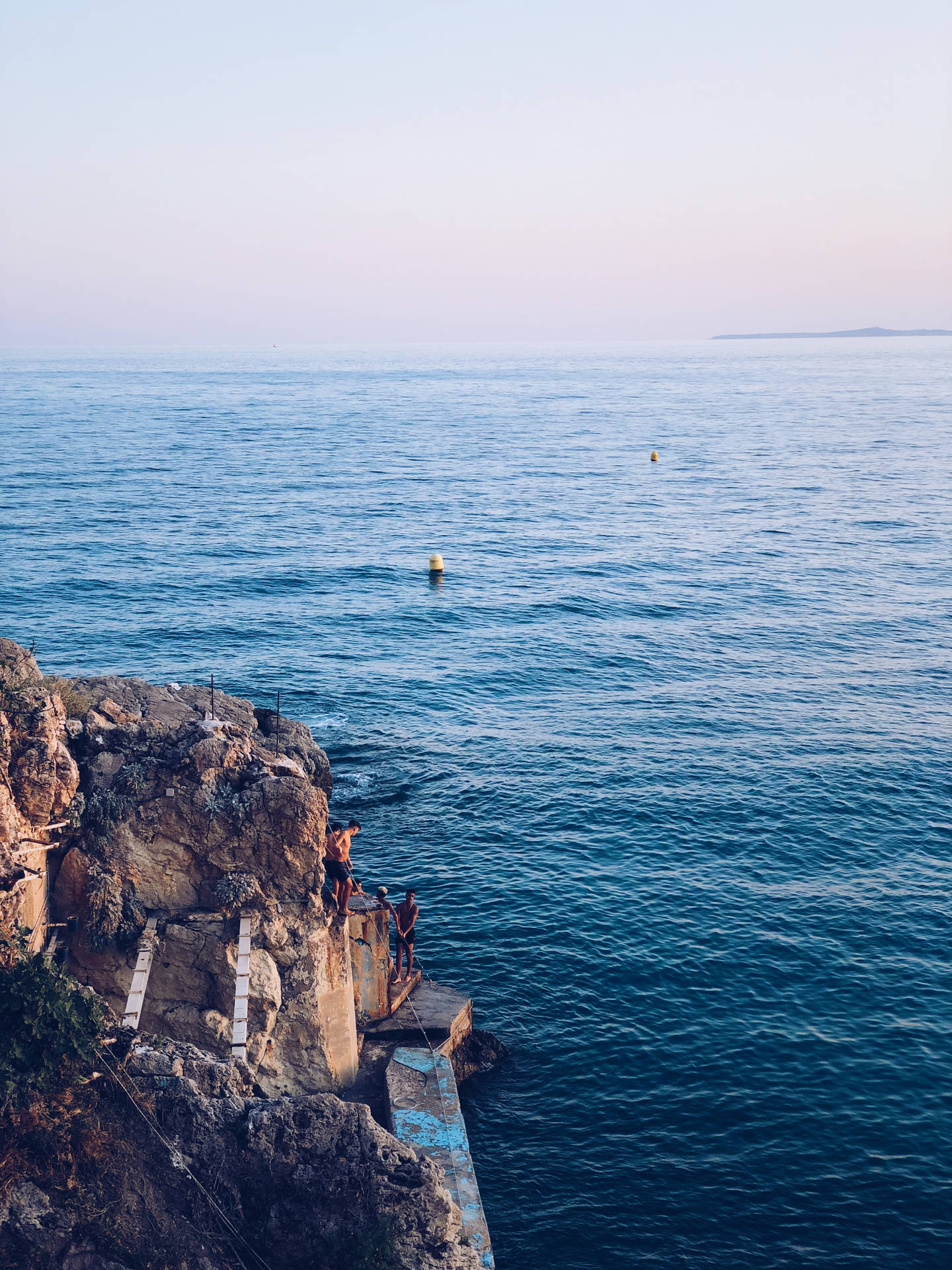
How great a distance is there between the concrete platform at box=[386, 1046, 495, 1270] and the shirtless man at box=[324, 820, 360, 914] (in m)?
3.16

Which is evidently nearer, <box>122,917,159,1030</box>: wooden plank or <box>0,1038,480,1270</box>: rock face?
<box>0,1038,480,1270</box>: rock face

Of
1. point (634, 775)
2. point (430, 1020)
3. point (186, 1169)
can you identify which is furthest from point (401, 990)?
point (634, 775)

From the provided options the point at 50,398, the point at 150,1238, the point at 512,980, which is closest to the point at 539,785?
the point at 512,980

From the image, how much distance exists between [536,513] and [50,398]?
118107mm

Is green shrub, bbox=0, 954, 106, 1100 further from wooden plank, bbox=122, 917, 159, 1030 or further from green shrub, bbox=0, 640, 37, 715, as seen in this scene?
green shrub, bbox=0, 640, 37, 715

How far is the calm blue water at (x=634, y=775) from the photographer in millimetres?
19719

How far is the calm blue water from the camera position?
1972cm

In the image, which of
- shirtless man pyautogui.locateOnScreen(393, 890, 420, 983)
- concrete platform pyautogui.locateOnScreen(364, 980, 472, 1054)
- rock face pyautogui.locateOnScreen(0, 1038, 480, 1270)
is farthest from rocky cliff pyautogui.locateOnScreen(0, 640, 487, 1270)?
shirtless man pyautogui.locateOnScreen(393, 890, 420, 983)

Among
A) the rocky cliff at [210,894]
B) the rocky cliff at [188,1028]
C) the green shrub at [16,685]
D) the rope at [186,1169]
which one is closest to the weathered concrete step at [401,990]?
the rocky cliff at [210,894]

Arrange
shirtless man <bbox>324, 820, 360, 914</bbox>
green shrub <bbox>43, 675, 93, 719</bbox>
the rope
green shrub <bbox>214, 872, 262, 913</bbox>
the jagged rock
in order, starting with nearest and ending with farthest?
the rope < green shrub <bbox>214, 872, 262, 913</bbox> < shirtless man <bbox>324, 820, 360, 914</bbox> < green shrub <bbox>43, 675, 93, 719</bbox> < the jagged rock

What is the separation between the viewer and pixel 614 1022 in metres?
23.8

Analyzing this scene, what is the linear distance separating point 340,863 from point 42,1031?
7.90 meters

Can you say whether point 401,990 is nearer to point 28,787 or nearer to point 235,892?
point 235,892

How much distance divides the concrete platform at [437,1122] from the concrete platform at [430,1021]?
595 mm
